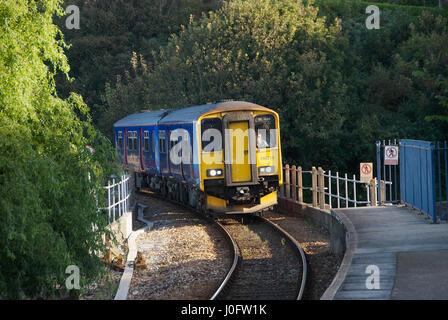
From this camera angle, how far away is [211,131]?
18969mm

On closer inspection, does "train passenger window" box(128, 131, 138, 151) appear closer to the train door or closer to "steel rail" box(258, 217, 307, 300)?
"steel rail" box(258, 217, 307, 300)

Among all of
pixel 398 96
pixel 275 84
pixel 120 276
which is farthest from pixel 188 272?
pixel 398 96

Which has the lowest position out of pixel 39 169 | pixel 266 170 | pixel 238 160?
pixel 266 170

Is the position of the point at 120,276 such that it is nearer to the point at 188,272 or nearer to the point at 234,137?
the point at 188,272

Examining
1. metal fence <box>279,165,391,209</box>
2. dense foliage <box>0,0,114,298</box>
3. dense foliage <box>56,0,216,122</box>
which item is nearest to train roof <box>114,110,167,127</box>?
metal fence <box>279,165,391,209</box>

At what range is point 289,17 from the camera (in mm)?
33500

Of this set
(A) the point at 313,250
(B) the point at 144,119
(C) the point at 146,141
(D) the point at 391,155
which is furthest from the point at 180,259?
(B) the point at 144,119

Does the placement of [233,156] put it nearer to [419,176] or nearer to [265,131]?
[265,131]

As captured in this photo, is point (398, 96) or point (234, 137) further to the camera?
point (398, 96)

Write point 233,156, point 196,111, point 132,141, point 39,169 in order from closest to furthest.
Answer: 1. point 39,169
2. point 233,156
3. point 196,111
4. point 132,141

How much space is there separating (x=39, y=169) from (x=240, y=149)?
946 centimetres

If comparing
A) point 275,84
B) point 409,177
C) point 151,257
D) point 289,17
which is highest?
point 289,17

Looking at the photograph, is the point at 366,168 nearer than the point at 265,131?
Yes
